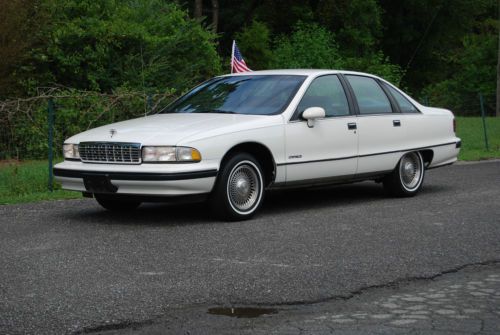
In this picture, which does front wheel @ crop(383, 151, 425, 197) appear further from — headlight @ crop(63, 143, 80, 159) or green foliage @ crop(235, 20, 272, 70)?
green foliage @ crop(235, 20, 272, 70)

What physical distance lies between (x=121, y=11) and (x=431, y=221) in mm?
16438

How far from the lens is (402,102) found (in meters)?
11.6

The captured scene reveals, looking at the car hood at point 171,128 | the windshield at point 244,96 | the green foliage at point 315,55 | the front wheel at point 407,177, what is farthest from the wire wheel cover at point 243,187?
the green foliage at point 315,55

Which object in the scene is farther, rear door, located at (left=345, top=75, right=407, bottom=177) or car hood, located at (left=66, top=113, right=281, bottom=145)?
rear door, located at (left=345, top=75, right=407, bottom=177)

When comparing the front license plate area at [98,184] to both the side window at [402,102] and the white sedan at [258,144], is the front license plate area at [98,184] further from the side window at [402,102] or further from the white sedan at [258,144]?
the side window at [402,102]

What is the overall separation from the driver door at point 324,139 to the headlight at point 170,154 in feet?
4.16

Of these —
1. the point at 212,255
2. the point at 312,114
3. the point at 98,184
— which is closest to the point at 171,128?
the point at 98,184

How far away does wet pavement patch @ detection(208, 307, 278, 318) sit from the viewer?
18.5 feet

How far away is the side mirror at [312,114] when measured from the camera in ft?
32.4

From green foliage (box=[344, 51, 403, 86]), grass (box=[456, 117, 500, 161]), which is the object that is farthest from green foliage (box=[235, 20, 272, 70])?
grass (box=[456, 117, 500, 161])

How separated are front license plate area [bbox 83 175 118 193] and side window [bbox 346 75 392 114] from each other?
3.24m

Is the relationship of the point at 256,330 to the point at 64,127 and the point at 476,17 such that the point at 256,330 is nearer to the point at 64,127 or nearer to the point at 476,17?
the point at 64,127

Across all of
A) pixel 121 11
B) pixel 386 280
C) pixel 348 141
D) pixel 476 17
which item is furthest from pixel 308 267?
pixel 476 17

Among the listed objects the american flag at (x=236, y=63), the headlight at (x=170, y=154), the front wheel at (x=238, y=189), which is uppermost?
the american flag at (x=236, y=63)
